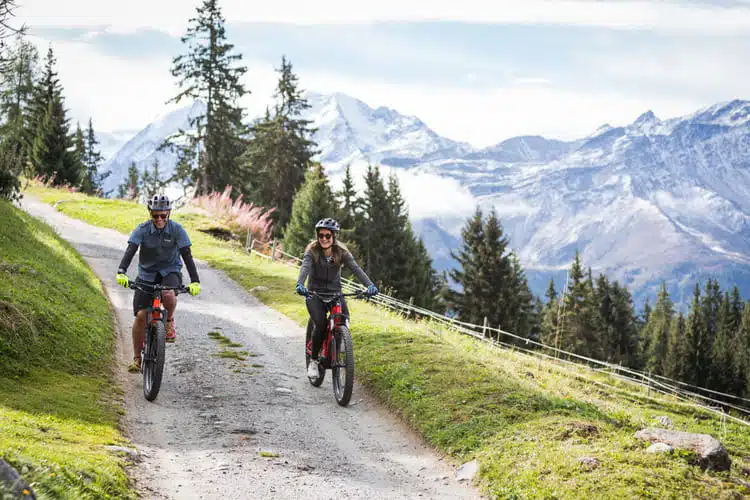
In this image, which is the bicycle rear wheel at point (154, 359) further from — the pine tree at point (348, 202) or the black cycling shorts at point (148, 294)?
the pine tree at point (348, 202)

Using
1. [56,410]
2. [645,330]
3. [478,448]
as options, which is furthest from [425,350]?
[645,330]

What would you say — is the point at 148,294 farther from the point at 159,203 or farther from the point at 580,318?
the point at 580,318

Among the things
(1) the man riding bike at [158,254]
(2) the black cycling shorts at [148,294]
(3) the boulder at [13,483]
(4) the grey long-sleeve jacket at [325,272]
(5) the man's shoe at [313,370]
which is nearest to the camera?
(3) the boulder at [13,483]

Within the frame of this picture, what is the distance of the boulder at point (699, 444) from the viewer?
7.36m

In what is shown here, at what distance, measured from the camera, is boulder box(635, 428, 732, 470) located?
7.36 metres

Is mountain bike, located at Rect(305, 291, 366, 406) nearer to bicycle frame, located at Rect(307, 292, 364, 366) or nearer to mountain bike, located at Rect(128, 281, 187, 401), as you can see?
bicycle frame, located at Rect(307, 292, 364, 366)

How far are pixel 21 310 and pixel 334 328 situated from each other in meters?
4.89

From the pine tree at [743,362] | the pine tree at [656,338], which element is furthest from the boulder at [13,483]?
the pine tree at [656,338]

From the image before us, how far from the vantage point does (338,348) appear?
34.4 ft

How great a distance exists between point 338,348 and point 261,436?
218 cm

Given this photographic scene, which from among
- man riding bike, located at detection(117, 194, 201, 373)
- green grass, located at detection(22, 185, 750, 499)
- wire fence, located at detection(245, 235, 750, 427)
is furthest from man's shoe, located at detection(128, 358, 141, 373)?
green grass, located at detection(22, 185, 750, 499)

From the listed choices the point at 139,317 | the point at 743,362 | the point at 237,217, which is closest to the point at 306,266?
the point at 139,317

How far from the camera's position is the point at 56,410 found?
8203 millimetres

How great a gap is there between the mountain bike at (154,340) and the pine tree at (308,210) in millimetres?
37576
